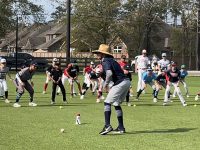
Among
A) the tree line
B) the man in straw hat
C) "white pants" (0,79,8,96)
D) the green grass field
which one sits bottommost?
the green grass field

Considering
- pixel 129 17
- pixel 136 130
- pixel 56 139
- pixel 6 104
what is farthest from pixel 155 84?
pixel 129 17

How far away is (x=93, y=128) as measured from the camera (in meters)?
12.7

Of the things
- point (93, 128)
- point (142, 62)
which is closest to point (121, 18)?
point (142, 62)

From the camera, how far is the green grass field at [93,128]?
10289 millimetres

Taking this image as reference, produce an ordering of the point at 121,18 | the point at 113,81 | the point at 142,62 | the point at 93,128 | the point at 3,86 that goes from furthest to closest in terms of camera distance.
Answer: the point at 121,18 < the point at 142,62 < the point at 3,86 < the point at 93,128 < the point at 113,81

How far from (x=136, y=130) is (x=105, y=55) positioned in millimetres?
2071

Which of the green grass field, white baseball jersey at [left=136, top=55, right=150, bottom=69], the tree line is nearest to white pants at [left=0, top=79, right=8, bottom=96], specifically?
the green grass field

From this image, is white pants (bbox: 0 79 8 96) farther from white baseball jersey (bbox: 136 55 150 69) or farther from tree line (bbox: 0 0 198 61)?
tree line (bbox: 0 0 198 61)

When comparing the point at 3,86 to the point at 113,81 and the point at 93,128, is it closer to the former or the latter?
the point at 93,128

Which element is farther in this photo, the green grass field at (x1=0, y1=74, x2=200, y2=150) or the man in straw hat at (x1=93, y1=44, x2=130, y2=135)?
the man in straw hat at (x1=93, y1=44, x2=130, y2=135)

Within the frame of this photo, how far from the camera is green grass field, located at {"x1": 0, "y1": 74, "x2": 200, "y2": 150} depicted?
10.3 meters

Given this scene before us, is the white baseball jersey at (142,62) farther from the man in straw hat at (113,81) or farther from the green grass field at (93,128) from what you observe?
the man in straw hat at (113,81)

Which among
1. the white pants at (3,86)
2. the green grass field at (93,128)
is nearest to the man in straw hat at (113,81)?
the green grass field at (93,128)

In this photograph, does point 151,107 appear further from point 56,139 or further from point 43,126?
point 56,139
